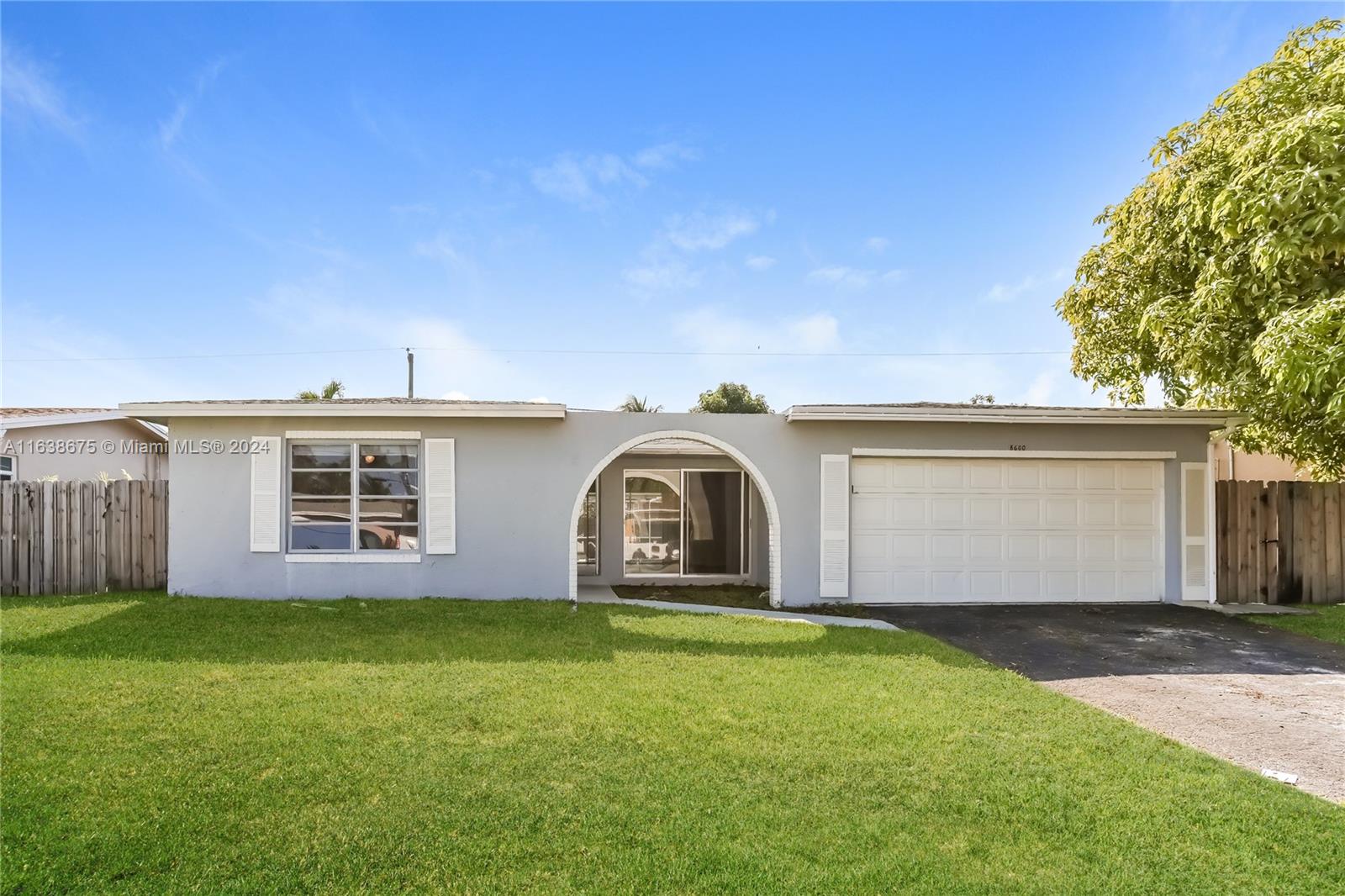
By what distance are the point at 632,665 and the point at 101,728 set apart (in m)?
3.75

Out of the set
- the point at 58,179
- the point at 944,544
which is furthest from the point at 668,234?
the point at 58,179

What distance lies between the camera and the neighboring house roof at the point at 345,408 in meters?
9.87

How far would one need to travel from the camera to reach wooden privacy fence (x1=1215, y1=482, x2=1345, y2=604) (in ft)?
37.5

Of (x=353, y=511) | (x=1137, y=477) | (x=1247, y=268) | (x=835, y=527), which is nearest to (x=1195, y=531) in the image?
(x=1137, y=477)

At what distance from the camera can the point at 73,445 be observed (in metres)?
15.8

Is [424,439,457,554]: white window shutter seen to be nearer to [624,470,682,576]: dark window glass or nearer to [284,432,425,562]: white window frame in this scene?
[284,432,425,562]: white window frame

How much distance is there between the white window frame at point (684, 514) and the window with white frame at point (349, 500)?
4.53 meters

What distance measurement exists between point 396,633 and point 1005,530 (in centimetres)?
847

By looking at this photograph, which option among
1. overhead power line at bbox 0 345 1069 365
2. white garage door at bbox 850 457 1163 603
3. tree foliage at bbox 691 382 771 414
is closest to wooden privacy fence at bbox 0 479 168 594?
white garage door at bbox 850 457 1163 603

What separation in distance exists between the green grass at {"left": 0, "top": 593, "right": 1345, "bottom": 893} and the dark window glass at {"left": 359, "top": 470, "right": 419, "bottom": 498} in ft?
11.7

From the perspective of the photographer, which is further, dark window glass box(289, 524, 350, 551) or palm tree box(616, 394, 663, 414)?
palm tree box(616, 394, 663, 414)

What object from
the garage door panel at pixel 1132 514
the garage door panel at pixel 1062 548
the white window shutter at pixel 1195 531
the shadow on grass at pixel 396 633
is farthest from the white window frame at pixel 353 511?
the white window shutter at pixel 1195 531

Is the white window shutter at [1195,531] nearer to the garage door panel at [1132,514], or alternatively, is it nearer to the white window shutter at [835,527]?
the garage door panel at [1132,514]

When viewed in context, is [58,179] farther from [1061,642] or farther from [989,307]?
[989,307]
